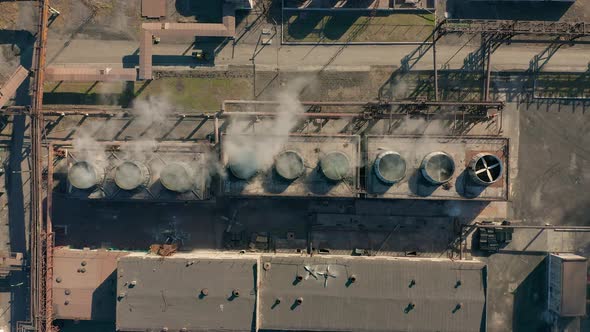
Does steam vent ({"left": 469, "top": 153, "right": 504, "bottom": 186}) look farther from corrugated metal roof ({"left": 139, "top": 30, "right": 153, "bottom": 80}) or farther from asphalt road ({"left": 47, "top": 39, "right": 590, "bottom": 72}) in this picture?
corrugated metal roof ({"left": 139, "top": 30, "right": 153, "bottom": 80})

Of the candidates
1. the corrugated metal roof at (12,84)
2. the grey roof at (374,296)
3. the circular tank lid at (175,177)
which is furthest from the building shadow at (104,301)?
the corrugated metal roof at (12,84)

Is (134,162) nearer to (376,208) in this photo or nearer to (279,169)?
(279,169)

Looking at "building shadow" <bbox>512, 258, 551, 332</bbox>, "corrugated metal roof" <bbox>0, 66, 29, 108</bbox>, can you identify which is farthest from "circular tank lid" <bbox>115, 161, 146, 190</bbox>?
"building shadow" <bbox>512, 258, 551, 332</bbox>

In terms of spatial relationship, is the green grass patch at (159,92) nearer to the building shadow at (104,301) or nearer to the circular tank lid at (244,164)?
the circular tank lid at (244,164)

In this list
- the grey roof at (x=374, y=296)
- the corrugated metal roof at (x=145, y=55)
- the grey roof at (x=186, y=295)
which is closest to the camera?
the grey roof at (x=374, y=296)

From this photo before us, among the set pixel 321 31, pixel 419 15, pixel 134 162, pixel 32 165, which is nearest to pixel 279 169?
pixel 134 162
